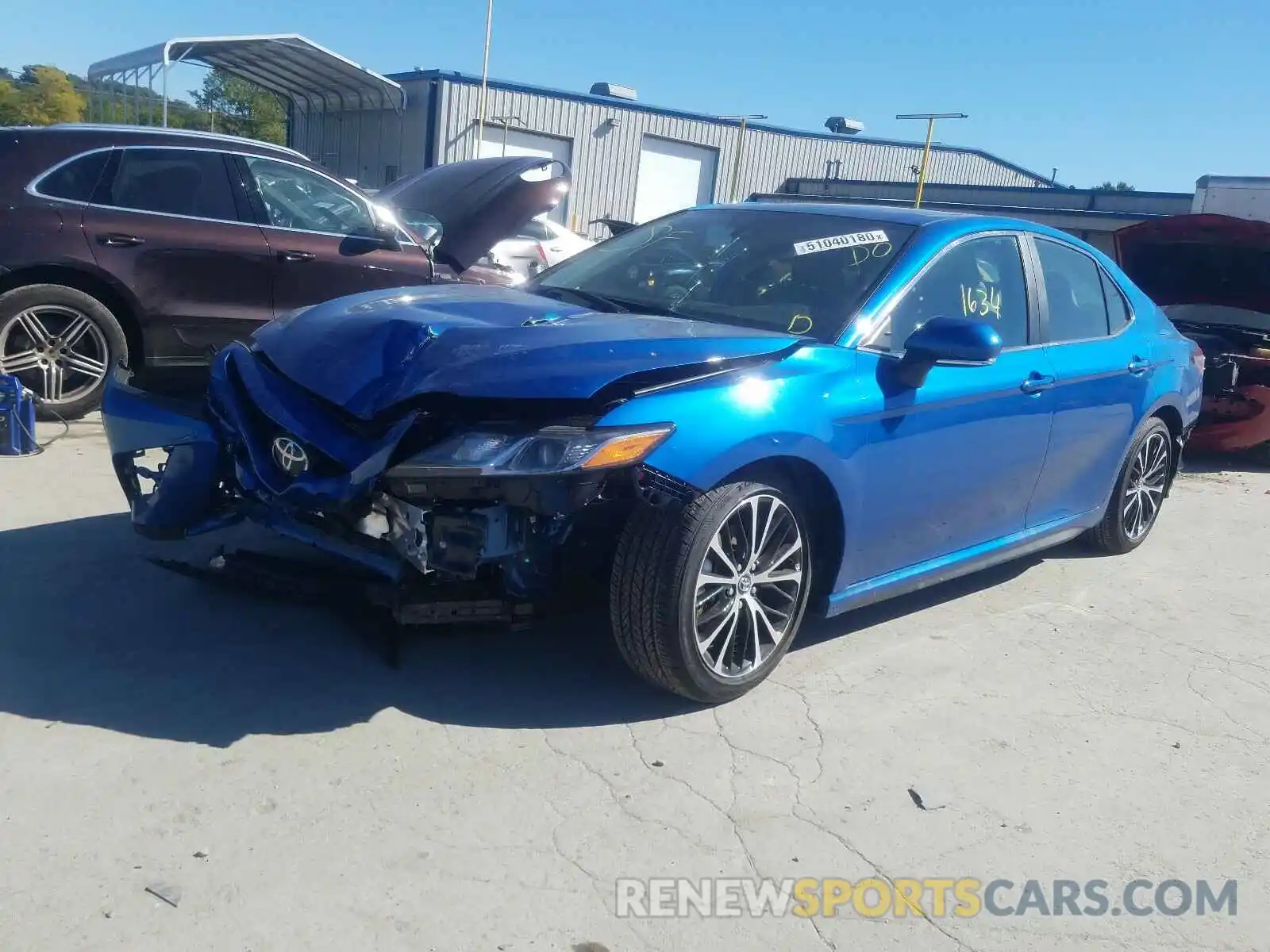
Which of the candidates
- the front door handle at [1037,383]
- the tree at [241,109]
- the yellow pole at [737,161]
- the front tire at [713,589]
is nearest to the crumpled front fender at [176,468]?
the front tire at [713,589]

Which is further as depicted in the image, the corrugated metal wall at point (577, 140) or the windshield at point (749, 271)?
the corrugated metal wall at point (577, 140)

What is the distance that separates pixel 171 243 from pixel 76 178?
1.92 ft

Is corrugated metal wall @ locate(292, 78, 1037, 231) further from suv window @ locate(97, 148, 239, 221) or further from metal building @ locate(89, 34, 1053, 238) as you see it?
suv window @ locate(97, 148, 239, 221)

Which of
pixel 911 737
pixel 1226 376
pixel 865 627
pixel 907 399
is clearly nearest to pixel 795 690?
pixel 911 737

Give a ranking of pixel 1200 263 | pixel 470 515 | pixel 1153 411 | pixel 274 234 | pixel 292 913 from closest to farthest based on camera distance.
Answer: pixel 292 913 < pixel 470 515 < pixel 1153 411 < pixel 274 234 < pixel 1200 263

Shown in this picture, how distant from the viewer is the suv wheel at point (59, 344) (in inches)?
235

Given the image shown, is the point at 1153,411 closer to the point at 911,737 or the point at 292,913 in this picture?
the point at 911,737

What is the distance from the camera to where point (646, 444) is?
10.3ft

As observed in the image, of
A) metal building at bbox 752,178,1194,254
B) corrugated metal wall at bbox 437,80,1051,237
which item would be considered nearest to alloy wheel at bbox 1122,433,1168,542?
metal building at bbox 752,178,1194,254

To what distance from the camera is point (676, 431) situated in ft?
10.6

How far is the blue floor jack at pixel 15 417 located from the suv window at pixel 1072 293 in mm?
4934

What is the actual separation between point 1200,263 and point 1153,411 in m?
3.24

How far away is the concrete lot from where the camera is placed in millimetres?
2572

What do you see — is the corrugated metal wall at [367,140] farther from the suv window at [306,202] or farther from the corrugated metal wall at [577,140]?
the suv window at [306,202]
